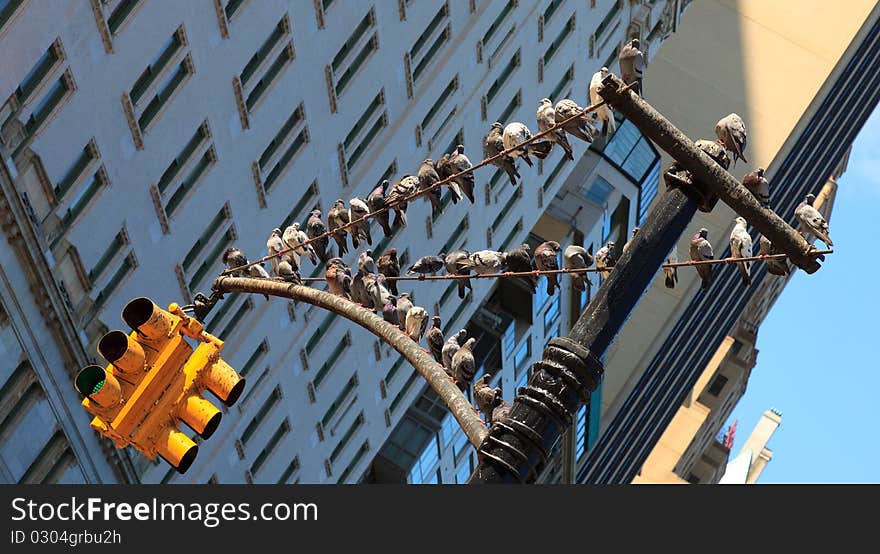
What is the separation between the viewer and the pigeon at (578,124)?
2294 cm

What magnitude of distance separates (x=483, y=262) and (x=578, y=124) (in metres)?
2.44

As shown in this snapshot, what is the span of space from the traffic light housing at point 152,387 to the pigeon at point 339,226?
397 centimetres

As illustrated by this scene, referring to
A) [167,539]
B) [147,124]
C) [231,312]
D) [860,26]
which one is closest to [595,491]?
[167,539]

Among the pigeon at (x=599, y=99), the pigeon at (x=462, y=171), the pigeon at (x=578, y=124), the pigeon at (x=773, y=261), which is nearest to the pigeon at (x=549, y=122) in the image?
the pigeon at (x=578, y=124)

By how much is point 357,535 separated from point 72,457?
34.2 meters

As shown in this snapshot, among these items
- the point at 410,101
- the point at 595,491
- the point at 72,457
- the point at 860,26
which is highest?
the point at 860,26

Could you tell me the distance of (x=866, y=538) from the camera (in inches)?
742

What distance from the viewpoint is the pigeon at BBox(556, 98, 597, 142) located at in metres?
22.9

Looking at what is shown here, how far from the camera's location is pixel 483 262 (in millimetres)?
24922

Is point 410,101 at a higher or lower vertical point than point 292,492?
higher

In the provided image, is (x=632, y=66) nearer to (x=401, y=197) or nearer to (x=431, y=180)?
(x=401, y=197)

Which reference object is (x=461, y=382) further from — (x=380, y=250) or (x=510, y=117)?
(x=510, y=117)

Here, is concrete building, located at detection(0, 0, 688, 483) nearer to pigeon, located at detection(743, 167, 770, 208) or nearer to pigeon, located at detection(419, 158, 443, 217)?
pigeon, located at detection(419, 158, 443, 217)

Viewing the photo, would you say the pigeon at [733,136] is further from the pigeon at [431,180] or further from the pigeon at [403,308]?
the pigeon at [403,308]
